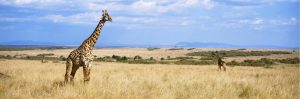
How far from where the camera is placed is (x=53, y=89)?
33.6 ft

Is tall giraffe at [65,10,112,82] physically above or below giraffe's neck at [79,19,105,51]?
below

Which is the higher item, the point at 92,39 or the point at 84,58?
the point at 92,39

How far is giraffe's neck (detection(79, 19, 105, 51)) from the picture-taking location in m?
11.6

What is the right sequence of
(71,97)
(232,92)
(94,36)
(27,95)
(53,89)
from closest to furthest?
(71,97) < (27,95) < (53,89) < (232,92) < (94,36)

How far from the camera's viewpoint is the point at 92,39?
39.2 ft

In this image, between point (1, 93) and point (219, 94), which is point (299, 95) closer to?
point (219, 94)

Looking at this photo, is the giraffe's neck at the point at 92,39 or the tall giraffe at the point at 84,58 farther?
the giraffe's neck at the point at 92,39

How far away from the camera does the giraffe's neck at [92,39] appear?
11555 mm

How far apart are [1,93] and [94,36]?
3.29 meters

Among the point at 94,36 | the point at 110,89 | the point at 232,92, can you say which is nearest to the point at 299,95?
the point at 232,92

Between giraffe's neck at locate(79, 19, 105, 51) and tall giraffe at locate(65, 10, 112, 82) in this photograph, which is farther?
giraffe's neck at locate(79, 19, 105, 51)

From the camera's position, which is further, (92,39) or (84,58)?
(92,39)

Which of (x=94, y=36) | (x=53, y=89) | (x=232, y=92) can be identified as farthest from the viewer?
(x=94, y=36)

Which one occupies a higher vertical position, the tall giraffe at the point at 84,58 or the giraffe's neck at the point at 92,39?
the giraffe's neck at the point at 92,39
